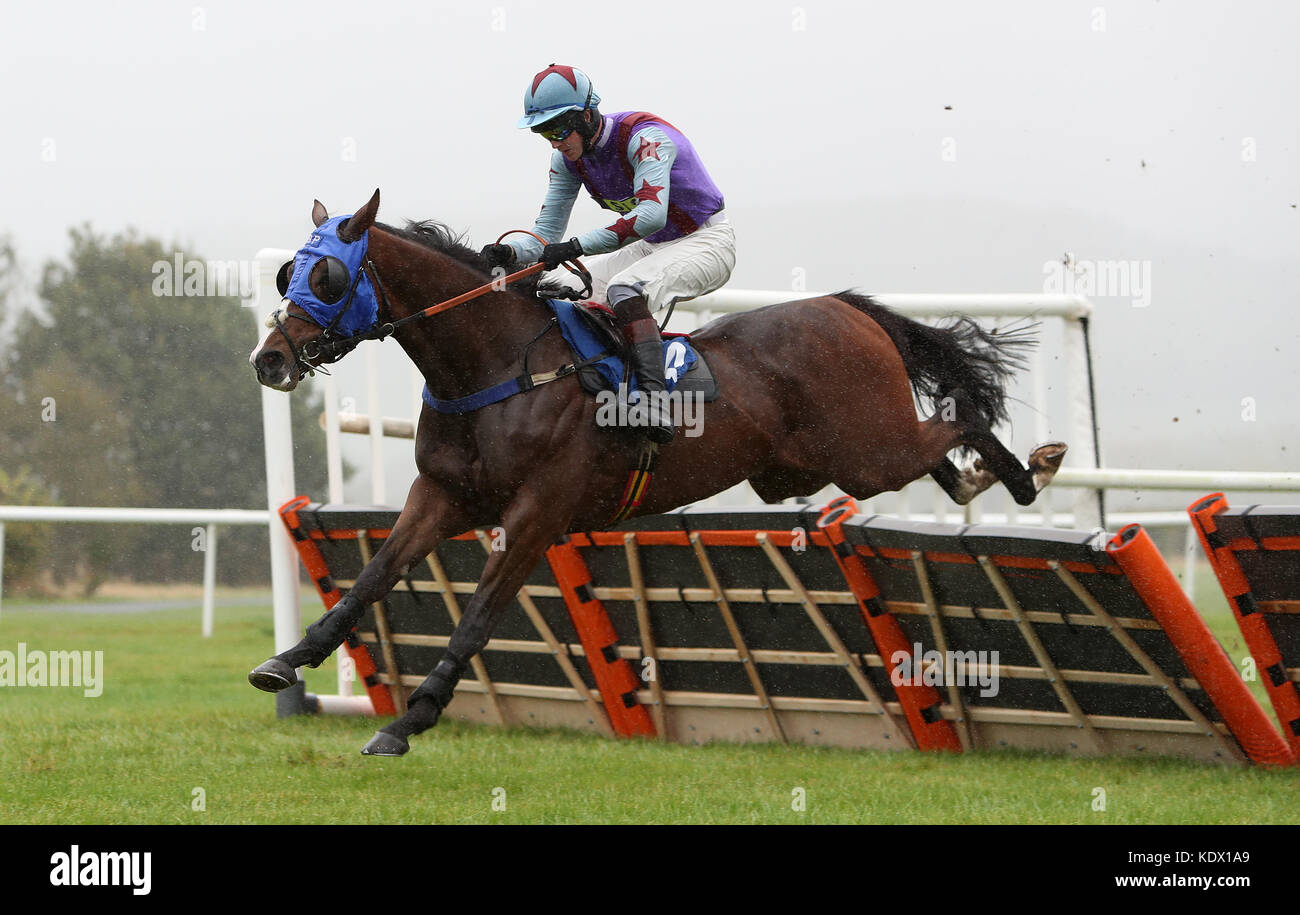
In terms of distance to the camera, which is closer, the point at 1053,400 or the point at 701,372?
the point at 701,372

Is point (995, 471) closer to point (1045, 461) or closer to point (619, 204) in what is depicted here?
point (1045, 461)

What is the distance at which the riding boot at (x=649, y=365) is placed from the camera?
4.95 m

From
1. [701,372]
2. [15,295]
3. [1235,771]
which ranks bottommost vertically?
[1235,771]

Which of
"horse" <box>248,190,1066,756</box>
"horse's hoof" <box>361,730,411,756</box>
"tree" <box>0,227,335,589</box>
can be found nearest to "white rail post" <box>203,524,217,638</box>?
"horse" <box>248,190,1066,756</box>

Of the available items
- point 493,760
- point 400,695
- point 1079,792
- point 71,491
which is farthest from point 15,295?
point 1079,792

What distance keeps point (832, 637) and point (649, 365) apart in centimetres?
179

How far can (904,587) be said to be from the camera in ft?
19.3

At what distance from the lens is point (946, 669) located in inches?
234

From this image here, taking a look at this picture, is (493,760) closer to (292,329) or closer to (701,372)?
(701,372)

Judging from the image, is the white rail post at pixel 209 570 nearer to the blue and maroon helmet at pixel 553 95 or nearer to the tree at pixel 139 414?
the blue and maroon helmet at pixel 553 95

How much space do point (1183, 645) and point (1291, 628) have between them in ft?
1.31

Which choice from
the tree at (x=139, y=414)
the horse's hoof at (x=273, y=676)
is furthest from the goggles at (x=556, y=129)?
the tree at (x=139, y=414)

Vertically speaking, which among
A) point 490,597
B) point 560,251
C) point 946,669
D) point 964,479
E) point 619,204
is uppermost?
point 619,204

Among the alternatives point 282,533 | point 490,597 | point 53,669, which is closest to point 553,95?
point 490,597
